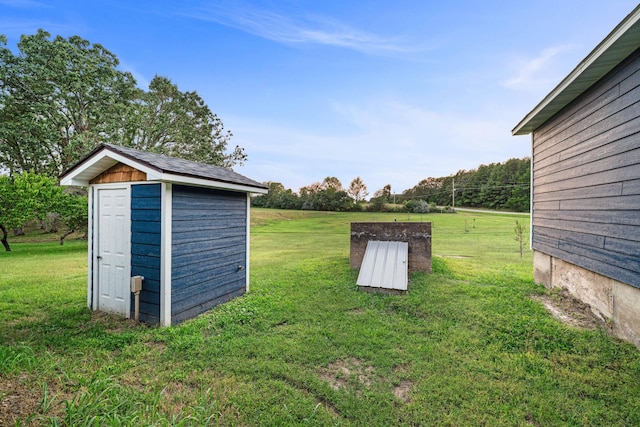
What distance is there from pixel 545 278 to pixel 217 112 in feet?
71.0

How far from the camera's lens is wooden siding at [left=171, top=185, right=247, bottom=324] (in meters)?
4.11

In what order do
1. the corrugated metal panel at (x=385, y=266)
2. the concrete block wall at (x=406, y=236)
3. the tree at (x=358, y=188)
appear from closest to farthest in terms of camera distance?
1. the corrugated metal panel at (x=385, y=266)
2. the concrete block wall at (x=406, y=236)
3. the tree at (x=358, y=188)

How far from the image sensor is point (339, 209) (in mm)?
30500

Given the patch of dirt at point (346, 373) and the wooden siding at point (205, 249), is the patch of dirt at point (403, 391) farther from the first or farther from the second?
the wooden siding at point (205, 249)

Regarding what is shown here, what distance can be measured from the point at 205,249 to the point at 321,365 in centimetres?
277

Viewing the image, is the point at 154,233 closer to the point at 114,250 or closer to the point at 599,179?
the point at 114,250

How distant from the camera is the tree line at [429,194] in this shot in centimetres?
3034

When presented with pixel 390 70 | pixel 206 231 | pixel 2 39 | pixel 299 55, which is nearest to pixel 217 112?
pixel 2 39

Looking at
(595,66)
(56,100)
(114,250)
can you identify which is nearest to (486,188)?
(595,66)

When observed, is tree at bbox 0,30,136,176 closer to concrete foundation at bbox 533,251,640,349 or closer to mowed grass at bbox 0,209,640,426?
mowed grass at bbox 0,209,640,426

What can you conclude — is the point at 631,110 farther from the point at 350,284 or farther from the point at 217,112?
the point at 217,112

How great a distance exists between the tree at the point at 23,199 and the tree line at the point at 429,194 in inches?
846

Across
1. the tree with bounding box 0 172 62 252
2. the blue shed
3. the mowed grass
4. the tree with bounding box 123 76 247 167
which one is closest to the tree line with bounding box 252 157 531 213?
the tree with bounding box 123 76 247 167

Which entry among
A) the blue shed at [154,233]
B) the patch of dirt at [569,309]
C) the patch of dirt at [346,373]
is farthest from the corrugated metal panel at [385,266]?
the blue shed at [154,233]
